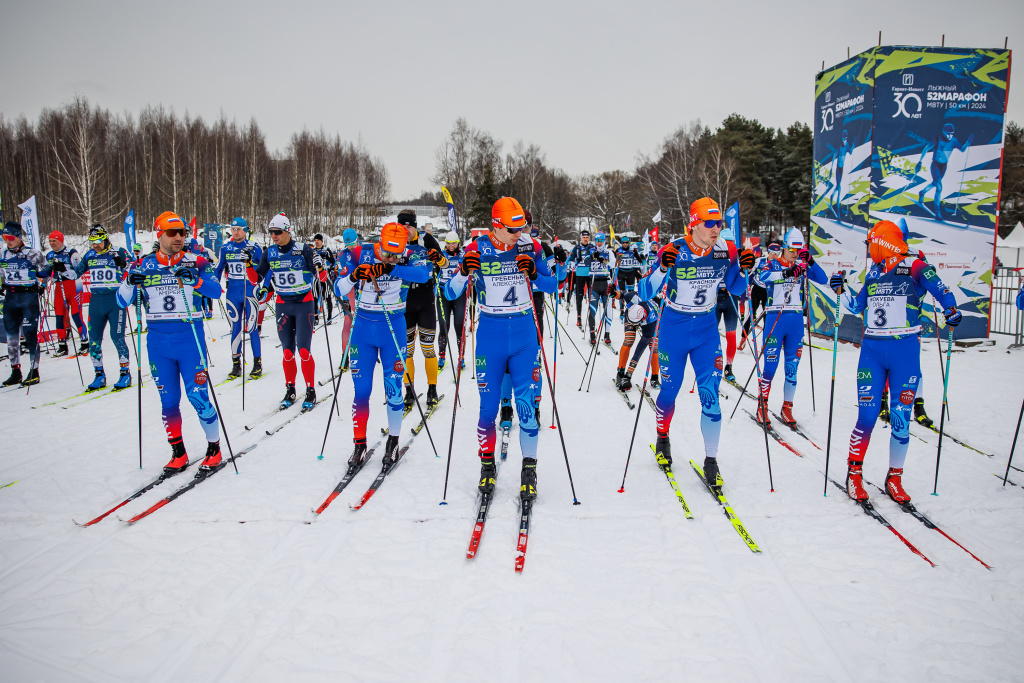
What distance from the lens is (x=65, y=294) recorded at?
421 inches

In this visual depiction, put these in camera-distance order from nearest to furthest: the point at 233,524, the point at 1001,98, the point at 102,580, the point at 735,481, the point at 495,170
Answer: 1. the point at 102,580
2. the point at 233,524
3. the point at 735,481
4. the point at 1001,98
5. the point at 495,170

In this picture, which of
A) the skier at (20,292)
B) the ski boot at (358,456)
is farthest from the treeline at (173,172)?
the ski boot at (358,456)

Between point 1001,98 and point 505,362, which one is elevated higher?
point 1001,98

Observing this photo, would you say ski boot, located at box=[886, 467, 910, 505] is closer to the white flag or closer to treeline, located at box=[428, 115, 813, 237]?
the white flag

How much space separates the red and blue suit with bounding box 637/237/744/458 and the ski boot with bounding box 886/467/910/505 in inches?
59.1

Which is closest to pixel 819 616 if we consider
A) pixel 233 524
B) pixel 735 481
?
pixel 735 481

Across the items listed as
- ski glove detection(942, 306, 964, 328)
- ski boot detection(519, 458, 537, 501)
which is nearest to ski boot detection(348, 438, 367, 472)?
ski boot detection(519, 458, 537, 501)

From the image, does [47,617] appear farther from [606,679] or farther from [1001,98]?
[1001,98]

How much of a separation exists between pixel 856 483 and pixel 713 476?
4.05 ft

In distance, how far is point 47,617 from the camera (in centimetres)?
308

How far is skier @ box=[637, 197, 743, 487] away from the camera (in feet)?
15.5

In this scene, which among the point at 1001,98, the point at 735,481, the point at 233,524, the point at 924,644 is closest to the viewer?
the point at 924,644

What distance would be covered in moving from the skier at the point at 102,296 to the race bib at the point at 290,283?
3.06m

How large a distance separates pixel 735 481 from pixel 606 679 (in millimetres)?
2957
